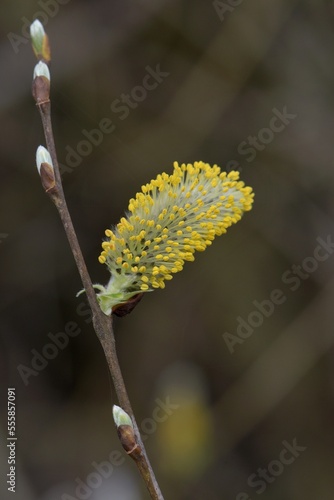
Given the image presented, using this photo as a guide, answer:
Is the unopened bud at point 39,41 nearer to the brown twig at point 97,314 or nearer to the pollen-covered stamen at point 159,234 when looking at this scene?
the brown twig at point 97,314

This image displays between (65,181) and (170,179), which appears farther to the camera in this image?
(65,181)

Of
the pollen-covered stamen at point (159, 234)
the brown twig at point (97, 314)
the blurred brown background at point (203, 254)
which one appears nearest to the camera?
the brown twig at point (97, 314)

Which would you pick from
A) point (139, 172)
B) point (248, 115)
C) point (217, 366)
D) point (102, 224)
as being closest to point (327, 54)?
point (248, 115)

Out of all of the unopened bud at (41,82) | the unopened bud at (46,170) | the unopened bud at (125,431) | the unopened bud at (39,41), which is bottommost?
the unopened bud at (125,431)

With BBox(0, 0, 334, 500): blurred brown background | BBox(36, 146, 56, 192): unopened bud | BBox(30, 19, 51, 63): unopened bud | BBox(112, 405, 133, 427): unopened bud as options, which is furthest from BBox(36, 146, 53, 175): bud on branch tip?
BBox(0, 0, 334, 500): blurred brown background

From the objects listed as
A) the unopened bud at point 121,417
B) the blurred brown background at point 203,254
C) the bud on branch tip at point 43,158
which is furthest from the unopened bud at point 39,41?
the blurred brown background at point 203,254

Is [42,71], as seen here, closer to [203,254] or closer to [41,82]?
[41,82]

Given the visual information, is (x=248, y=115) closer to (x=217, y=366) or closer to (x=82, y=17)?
(x=82, y=17)
